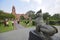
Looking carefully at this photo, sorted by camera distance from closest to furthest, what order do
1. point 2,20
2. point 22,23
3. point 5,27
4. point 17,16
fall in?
point 5,27
point 2,20
point 22,23
point 17,16

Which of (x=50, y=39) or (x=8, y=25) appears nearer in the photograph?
(x=50, y=39)

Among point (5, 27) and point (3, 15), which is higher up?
point (3, 15)

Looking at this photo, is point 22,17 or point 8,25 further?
point 22,17

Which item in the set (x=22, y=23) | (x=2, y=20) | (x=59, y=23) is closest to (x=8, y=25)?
(x=2, y=20)

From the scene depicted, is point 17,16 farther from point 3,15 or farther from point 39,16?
point 39,16

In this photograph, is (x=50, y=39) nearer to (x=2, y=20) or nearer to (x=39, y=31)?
(x=39, y=31)

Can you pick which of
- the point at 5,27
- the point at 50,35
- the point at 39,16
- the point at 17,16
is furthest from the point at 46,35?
the point at 17,16

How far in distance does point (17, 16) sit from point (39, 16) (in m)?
9.45

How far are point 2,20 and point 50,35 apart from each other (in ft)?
26.8

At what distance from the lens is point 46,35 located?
230cm

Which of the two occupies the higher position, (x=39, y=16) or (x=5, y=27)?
(x=39, y=16)

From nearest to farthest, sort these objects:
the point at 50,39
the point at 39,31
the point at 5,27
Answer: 1. the point at 50,39
2. the point at 39,31
3. the point at 5,27

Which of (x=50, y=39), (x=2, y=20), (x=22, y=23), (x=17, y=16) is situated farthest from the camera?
(x=17, y=16)

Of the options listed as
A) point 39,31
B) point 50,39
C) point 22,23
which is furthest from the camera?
point 22,23
